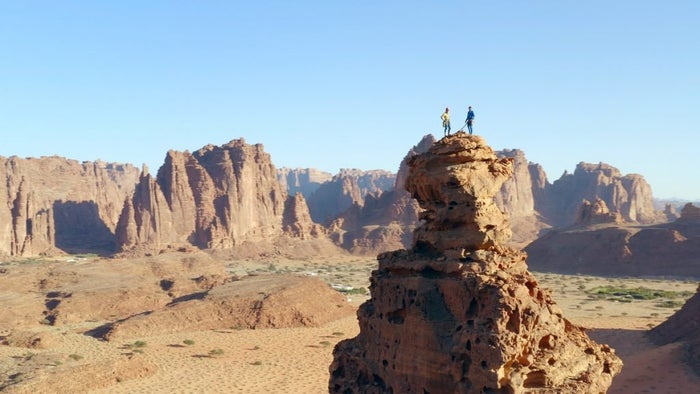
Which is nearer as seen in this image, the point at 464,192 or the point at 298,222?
the point at 464,192

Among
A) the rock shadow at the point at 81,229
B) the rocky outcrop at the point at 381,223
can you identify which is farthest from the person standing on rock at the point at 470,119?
the rock shadow at the point at 81,229

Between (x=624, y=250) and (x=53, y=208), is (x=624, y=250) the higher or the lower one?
the lower one

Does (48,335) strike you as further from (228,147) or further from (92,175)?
(92,175)

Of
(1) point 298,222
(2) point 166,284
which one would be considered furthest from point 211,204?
(2) point 166,284

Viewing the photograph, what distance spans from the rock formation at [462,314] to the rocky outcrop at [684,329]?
15567 mm

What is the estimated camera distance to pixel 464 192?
35.8 ft

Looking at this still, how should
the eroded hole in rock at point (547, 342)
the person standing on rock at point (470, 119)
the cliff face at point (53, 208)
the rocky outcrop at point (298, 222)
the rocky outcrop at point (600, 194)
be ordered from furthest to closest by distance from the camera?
the rocky outcrop at point (600, 194) < the rocky outcrop at point (298, 222) < the cliff face at point (53, 208) < the person standing on rock at point (470, 119) < the eroded hole in rock at point (547, 342)

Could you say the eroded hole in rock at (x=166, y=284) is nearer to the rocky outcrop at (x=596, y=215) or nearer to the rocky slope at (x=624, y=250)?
the rocky slope at (x=624, y=250)

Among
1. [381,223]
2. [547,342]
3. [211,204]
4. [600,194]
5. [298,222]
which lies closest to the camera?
[547,342]

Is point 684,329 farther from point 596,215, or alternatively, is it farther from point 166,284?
point 596,215

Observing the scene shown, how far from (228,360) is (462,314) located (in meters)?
19.8

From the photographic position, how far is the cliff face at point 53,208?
281 ft

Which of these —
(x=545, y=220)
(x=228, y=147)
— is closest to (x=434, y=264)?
(x=228, y=147)

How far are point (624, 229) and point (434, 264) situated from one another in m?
71.8
